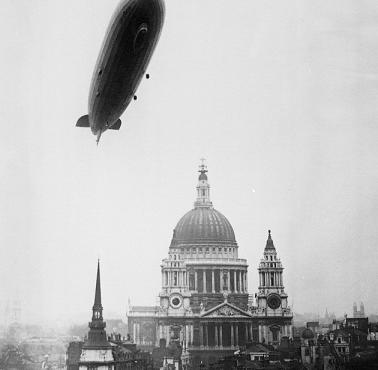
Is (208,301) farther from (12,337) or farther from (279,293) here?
(12,337)

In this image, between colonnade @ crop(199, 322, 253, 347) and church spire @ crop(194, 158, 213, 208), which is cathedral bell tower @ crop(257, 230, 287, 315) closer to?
colonnade @ crop(199, 322, 253, 347)

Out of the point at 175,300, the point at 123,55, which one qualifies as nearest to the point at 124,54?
the point at 123,55

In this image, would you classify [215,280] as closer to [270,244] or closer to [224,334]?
[224,334]

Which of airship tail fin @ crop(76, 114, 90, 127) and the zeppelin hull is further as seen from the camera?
airship tail fin @ crop(76, 114, 90, 127)

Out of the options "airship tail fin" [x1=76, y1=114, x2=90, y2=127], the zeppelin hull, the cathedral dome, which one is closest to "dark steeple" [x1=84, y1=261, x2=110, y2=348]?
the cathedral dome

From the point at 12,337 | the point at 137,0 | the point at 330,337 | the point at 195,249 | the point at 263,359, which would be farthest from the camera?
the point at 195,249

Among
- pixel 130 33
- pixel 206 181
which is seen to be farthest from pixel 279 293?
pixel 130 33
